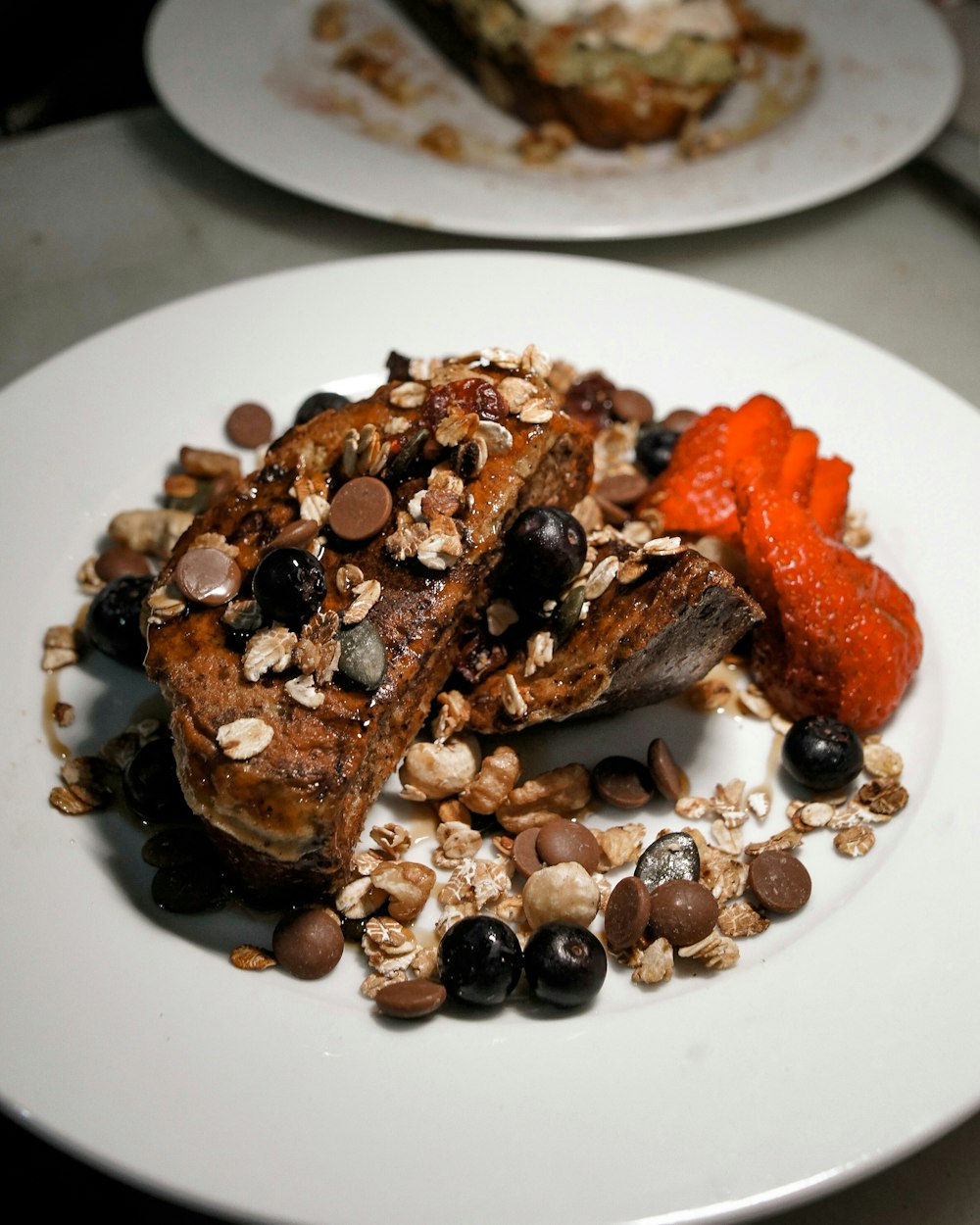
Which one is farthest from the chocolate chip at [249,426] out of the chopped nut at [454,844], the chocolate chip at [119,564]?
the chopped nut at [454,844]

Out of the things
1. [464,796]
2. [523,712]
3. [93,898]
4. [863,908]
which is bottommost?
[93,898]

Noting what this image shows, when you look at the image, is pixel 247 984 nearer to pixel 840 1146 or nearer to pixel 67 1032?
pixel 67 1032

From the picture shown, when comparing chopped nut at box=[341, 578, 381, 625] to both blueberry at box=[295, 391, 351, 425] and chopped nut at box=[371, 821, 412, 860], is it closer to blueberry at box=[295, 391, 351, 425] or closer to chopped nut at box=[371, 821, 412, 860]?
chopped nut at box=[371, 821, 412, 860]

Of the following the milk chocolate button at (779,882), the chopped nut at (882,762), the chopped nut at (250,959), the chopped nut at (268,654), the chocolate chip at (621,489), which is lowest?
the chopped nut at (250,959)

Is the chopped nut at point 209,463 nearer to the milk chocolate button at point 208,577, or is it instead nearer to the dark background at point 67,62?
the milk chocolate button at point 208,577

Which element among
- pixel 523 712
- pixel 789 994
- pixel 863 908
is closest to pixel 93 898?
pixel 523 712

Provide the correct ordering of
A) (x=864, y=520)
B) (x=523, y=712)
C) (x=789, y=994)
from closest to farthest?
(x=789, y=994) < (x=523, y=712) < (x=864, y=520)

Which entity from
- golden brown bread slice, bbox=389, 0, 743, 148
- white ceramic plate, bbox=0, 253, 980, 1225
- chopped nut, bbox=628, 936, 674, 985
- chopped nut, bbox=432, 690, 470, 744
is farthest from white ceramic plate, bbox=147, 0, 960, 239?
chopped nut, bbox=628, 936, 674, 985
